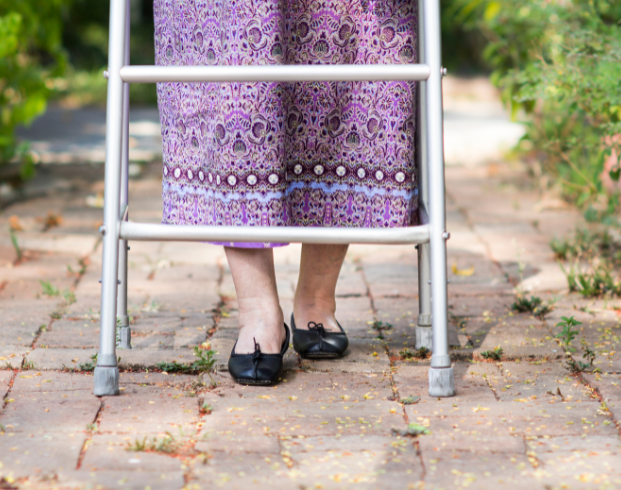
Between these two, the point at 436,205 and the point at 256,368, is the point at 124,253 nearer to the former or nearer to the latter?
the point at 256,368

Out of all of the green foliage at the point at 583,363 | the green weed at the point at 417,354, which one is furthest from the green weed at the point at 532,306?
the green weed at the point at 417,354

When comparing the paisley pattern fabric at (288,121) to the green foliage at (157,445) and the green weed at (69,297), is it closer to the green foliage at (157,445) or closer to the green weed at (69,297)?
the green foliage at (157,445)

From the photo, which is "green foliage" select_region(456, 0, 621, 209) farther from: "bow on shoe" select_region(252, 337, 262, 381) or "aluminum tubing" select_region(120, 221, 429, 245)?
"bow on shoe" select_region(252, 337, 262, 381)

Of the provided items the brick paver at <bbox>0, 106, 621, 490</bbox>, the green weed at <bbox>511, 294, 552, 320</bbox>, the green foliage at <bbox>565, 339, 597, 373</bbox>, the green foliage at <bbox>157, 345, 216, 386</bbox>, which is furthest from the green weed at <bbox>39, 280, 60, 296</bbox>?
the green foliage at <bbox>565, 339, 597, 373</bbox>

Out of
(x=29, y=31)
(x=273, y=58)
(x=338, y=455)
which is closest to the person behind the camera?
(x=338, y=455)

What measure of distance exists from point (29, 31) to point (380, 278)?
2540 millimetres

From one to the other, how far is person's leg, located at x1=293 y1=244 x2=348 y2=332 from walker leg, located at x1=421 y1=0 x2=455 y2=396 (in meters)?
0.42

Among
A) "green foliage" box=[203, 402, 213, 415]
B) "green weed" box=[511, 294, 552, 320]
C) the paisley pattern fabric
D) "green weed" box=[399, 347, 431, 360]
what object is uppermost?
the paisley pattern fabric

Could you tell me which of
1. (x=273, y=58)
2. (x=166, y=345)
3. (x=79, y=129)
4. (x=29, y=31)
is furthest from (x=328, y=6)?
(x=79, y=129)

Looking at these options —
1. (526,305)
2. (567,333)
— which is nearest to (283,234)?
(567,333)

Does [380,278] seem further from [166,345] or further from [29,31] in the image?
[29,31]

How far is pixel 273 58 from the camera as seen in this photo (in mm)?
1786

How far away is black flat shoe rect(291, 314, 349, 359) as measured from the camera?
2016mm

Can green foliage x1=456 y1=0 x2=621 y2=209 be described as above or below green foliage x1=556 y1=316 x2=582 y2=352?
above
